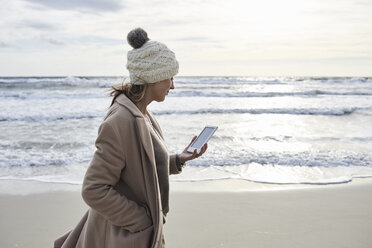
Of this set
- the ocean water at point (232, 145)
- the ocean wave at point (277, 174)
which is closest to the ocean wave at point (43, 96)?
the ocean water at point (232, 145)

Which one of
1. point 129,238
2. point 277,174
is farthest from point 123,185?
point 277,174

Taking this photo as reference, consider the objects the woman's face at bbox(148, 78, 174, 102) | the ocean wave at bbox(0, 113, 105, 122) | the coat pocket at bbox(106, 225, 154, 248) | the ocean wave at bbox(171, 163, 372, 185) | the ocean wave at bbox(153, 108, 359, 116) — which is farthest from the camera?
the ocean wave at bbox(153, 108, 359, 116)

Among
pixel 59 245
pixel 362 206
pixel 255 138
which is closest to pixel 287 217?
pixel 362 206

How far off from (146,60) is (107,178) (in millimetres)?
542

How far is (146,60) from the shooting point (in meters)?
1.77

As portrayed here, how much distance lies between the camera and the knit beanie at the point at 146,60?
5.80 feet

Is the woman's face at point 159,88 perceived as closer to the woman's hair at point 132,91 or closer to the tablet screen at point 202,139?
the woman's hair at point 132,91

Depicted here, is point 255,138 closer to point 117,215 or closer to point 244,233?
point 244,233

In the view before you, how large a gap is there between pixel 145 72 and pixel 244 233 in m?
2.72

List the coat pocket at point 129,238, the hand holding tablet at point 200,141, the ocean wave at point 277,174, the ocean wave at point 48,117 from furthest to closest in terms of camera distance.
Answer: the ocean wave at point 48,117 < the ocean wave at point 277,174 < the hand holding tablet at point 200,141 < the coat pocket at point 129,238

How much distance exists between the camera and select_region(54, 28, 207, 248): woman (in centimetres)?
163

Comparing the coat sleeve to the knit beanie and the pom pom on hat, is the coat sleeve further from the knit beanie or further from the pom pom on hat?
the pom pom on hat

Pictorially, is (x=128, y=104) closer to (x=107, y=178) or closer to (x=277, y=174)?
(x=107, y=178)

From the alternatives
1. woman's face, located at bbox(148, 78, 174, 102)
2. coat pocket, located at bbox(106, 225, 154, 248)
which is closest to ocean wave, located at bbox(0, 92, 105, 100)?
woman's face, located at bbox(148, 78, 174, 102)
